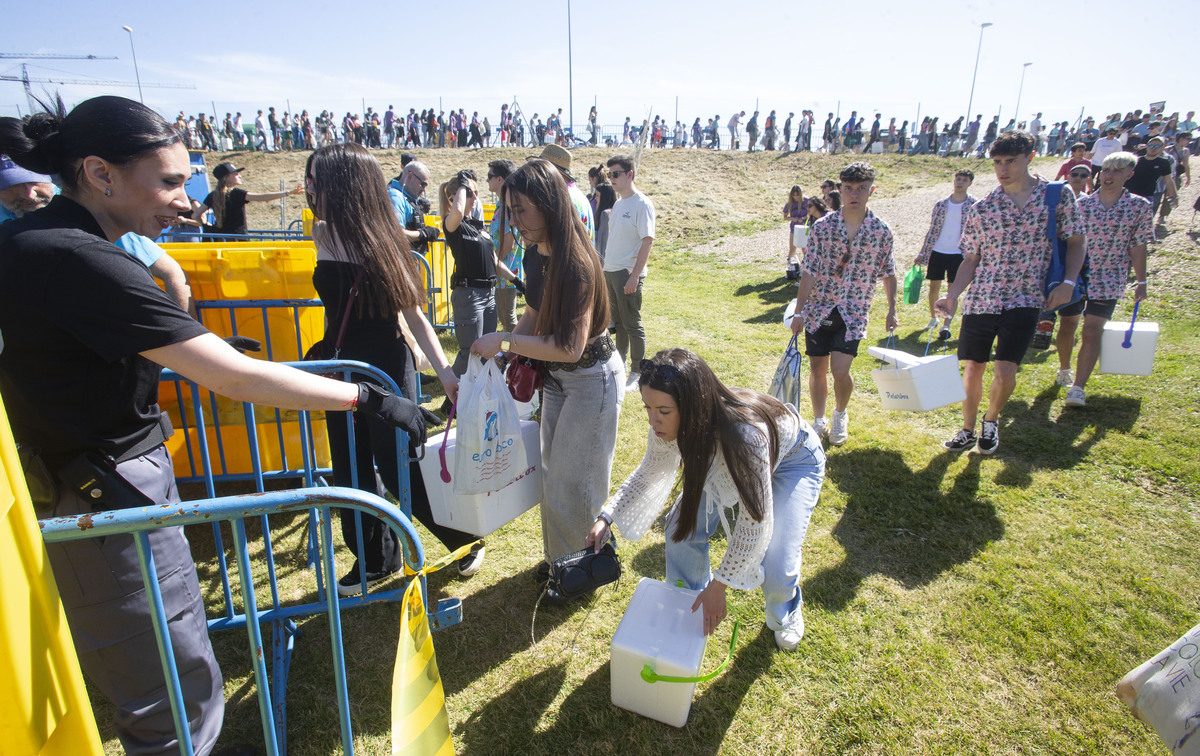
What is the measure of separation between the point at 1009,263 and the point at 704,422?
10.1ft

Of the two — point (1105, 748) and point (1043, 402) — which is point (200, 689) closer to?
point (1105, 748)

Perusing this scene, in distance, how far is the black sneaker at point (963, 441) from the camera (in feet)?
14.5

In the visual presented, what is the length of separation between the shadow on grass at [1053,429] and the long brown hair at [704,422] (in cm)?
284

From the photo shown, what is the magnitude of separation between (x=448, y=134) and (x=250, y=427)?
32.6m

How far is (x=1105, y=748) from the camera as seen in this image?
2.20 metres

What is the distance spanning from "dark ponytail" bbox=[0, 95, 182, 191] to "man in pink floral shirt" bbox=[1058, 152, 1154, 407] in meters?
6.17

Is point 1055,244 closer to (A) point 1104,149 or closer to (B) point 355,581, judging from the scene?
(B) point 355,581

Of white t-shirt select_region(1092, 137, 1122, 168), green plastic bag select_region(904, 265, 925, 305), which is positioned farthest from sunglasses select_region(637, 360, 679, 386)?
white t-shirt select_region(1092, 137, 1122, 168)

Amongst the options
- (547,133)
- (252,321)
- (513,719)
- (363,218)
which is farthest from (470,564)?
(547,133)

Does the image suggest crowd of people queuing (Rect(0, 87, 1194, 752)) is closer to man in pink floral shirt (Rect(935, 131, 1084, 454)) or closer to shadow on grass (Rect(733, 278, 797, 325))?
man in pink floral shirt (Rect(935, 131, 1084, 454))

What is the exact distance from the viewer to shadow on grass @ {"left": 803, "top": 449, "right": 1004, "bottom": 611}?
124 inches

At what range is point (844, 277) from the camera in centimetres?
418

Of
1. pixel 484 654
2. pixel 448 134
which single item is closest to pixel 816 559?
pixel 484 654

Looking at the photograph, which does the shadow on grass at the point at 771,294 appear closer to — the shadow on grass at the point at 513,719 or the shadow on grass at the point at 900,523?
the shadow on grass at the point at 900,523
